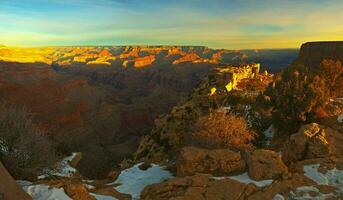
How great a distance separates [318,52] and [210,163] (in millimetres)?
56656

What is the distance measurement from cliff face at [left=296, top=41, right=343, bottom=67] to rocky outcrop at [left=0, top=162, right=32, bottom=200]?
59031mm

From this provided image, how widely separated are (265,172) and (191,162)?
3.44 metres

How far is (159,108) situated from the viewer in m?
165

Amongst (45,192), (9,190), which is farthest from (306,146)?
(9,190)

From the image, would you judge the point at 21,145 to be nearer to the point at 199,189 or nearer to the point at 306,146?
the point at 199,189

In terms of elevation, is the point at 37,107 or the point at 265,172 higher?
the point at 265,172

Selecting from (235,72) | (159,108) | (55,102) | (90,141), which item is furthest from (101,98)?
(235,72)

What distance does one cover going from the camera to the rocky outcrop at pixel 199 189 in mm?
16734

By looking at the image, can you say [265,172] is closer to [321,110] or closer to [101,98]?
[321,110]

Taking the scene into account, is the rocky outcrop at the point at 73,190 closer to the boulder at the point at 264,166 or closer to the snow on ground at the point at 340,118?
the boulder at the point at 264,166

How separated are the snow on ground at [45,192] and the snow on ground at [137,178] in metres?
3.83

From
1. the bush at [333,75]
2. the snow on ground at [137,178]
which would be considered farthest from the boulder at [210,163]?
the bush at [333,75]

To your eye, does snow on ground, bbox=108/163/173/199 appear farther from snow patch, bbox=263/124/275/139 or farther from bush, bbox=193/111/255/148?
snow patch, bbox=263/124/275/139

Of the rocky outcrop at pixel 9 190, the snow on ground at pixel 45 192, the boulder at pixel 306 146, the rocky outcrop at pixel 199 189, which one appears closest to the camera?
the rocky outcrop at pixel 9 190
